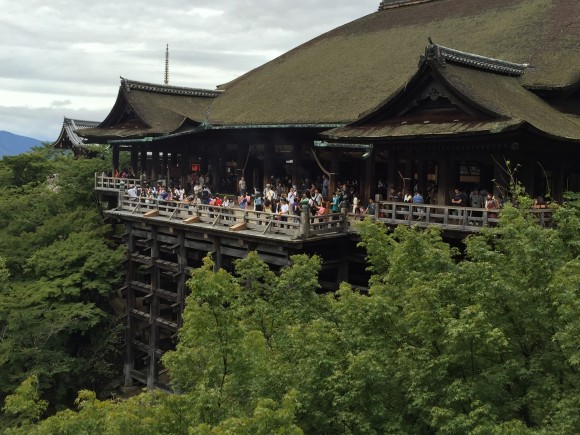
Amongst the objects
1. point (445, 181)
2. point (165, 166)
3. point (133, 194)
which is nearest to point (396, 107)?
point (445, 181)

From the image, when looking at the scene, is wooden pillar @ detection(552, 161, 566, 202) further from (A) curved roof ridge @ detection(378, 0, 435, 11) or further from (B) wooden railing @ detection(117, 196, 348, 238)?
(A) curved roof ridge @ detection(378, 0, 435, 11)

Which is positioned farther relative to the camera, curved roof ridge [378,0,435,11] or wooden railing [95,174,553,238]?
curved roof ridge [378,0,435,11]

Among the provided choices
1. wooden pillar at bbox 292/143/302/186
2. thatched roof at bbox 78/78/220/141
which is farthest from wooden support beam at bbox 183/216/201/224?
thatched roof at bbox 78/78/220/141

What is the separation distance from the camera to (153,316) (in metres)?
26.7

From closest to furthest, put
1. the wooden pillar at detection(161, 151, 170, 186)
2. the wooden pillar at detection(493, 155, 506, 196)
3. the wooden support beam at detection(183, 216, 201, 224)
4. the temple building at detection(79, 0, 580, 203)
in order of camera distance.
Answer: the wooden pillar at detection(493, 155, 506, 196)
the temple building at detection(79, 0, 580, 203)
the wooden support beam at detection(183, 216, 201, 224)
the wooden pillar at detection(161, 151, 170, 186)

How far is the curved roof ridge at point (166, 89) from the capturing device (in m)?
34.5

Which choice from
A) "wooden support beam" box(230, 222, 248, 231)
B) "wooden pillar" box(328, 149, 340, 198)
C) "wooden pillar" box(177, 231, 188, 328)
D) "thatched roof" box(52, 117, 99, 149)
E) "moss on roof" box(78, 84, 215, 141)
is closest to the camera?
"wooden support beam" box(230, 222, 248, 231)

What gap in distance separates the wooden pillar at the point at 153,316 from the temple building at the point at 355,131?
0.07m

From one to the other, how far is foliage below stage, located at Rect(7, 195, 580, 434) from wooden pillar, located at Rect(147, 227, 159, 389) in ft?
44.0

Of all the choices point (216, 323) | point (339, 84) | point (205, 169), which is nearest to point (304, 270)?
point (216, 323)

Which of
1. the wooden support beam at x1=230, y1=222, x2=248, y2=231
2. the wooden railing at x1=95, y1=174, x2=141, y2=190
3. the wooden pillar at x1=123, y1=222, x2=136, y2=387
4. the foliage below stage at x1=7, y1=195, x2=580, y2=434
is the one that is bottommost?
the wooden pillar at x1=123, y1=222, x2=136, y2=387

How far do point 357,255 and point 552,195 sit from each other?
278 inches

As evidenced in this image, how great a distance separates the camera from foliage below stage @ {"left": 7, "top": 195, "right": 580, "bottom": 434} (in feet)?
33.5

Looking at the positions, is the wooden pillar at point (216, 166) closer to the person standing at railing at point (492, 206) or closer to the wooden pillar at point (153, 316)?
the wooden pillar at point (153, 316)
